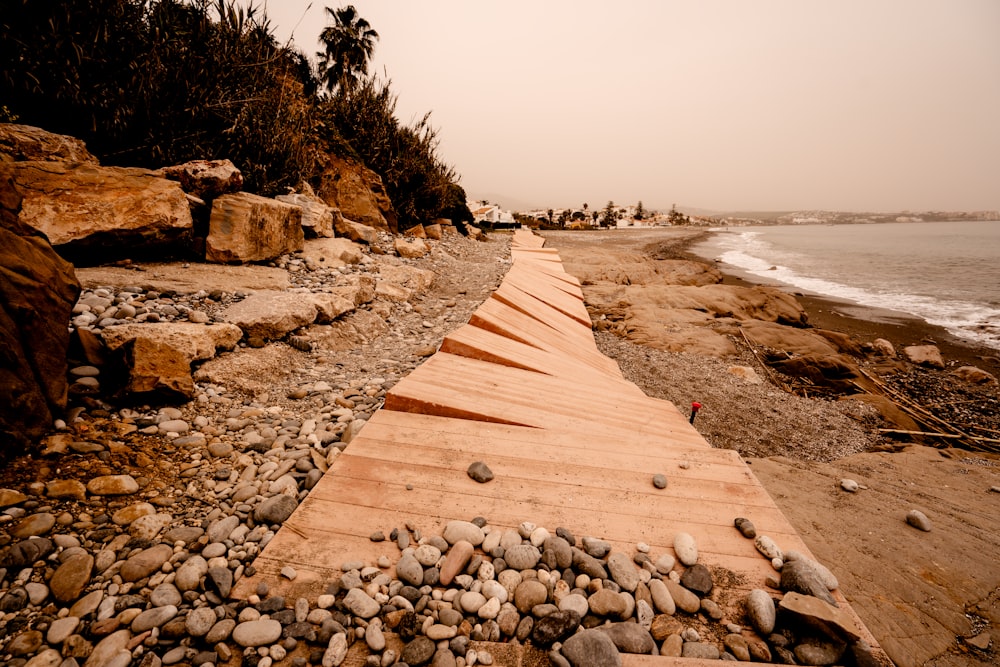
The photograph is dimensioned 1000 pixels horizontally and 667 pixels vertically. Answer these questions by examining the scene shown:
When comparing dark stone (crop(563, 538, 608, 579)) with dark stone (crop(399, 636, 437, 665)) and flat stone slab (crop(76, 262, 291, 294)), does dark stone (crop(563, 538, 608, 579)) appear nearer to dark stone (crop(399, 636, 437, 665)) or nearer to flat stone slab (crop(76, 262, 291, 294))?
dark stone (crop(399, 636, 437, 665))

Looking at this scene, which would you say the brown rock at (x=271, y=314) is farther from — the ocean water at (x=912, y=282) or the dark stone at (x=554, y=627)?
the ocean water at (x=912, y=282)

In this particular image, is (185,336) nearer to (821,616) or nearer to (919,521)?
(821,616)

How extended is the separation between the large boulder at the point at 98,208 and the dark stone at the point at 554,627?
4.15 m

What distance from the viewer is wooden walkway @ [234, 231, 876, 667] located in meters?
1.49

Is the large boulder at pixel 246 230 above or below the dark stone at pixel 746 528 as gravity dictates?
above

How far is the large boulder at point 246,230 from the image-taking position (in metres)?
3.90

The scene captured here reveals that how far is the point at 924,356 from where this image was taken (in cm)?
Result: 800

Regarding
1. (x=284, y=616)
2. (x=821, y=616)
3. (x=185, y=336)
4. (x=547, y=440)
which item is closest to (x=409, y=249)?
(x=185, y=336)

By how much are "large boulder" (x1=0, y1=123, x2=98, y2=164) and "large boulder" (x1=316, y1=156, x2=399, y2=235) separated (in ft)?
13.2

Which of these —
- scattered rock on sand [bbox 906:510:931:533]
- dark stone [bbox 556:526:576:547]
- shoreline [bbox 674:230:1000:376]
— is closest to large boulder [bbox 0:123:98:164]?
dark stone [bbox 556:526:576:547]

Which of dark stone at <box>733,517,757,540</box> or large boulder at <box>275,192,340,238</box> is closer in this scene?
dark stone at <box>733,517,757,540</box>

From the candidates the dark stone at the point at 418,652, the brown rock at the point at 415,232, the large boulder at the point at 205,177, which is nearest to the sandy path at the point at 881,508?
the dark stone at the point at 418,652

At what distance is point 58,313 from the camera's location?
1.95 meters

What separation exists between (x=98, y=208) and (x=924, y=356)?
520 inches
